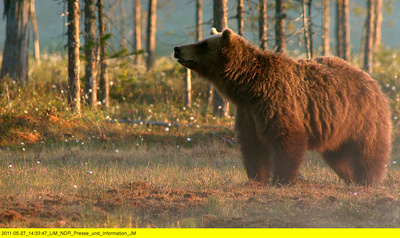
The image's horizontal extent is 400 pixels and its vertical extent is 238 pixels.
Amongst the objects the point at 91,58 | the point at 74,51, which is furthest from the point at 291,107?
the point at 91,58

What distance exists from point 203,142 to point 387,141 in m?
4.59

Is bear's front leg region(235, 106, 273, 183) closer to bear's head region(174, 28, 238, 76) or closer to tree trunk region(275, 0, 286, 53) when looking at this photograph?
bear's head region(174, 28, 238, 76)

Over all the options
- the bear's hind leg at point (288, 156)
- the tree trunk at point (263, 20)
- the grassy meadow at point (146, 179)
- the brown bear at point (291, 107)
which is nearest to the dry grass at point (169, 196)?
the grassy meadow at point (146, 179)

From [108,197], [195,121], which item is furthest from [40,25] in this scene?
[108,197]

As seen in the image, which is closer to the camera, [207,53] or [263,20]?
[207,53]

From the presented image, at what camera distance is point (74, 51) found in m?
10.9

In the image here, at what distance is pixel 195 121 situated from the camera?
12.2 meters

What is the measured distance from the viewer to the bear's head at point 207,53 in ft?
20.1

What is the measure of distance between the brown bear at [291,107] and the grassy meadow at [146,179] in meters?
0.42

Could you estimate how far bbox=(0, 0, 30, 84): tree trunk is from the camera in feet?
44.2

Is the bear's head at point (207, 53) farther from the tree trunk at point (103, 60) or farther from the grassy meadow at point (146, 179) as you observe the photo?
the tree trunk at point (103, 60)

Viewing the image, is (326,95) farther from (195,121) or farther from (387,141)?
(195,121)

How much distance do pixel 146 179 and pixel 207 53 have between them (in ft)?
7.45

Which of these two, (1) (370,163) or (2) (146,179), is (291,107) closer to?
(1) (370,163)
